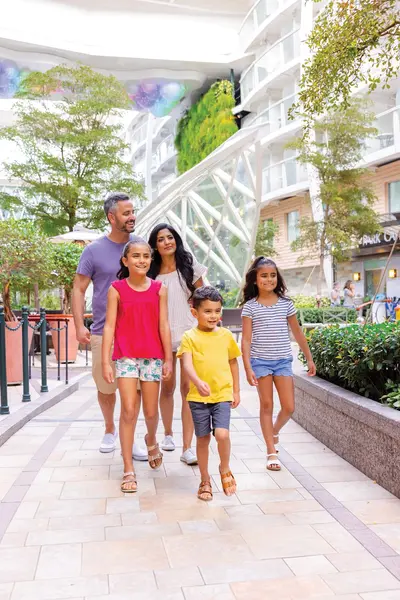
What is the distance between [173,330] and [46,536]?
68.2 inches

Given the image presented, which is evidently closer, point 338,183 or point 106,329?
point 106,329

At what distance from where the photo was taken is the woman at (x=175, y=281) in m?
4.39

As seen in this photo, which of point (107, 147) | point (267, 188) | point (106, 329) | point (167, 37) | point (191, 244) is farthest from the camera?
point (167, 37)

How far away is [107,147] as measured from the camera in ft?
70.6

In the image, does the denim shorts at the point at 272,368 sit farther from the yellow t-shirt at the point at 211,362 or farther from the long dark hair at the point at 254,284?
the yellow t-shirt at the point at 211,362

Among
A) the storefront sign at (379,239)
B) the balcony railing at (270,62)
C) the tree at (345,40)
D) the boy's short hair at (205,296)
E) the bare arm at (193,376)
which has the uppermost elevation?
the balcony railing at (270,62)

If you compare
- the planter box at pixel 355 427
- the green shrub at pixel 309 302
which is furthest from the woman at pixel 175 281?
the green shrub at pixel 309 302

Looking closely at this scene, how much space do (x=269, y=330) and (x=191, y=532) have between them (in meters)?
1.64

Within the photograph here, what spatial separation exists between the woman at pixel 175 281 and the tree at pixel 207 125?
29.3 meters

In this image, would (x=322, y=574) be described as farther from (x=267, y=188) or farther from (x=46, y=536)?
(x=267, y=188)

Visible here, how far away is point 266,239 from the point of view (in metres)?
28.8

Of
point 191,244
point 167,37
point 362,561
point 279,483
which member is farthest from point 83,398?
point 167,37

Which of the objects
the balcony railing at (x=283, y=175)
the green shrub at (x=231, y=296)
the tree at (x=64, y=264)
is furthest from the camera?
the balcony railing at (x=283, y=175)

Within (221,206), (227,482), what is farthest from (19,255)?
(221,206)
